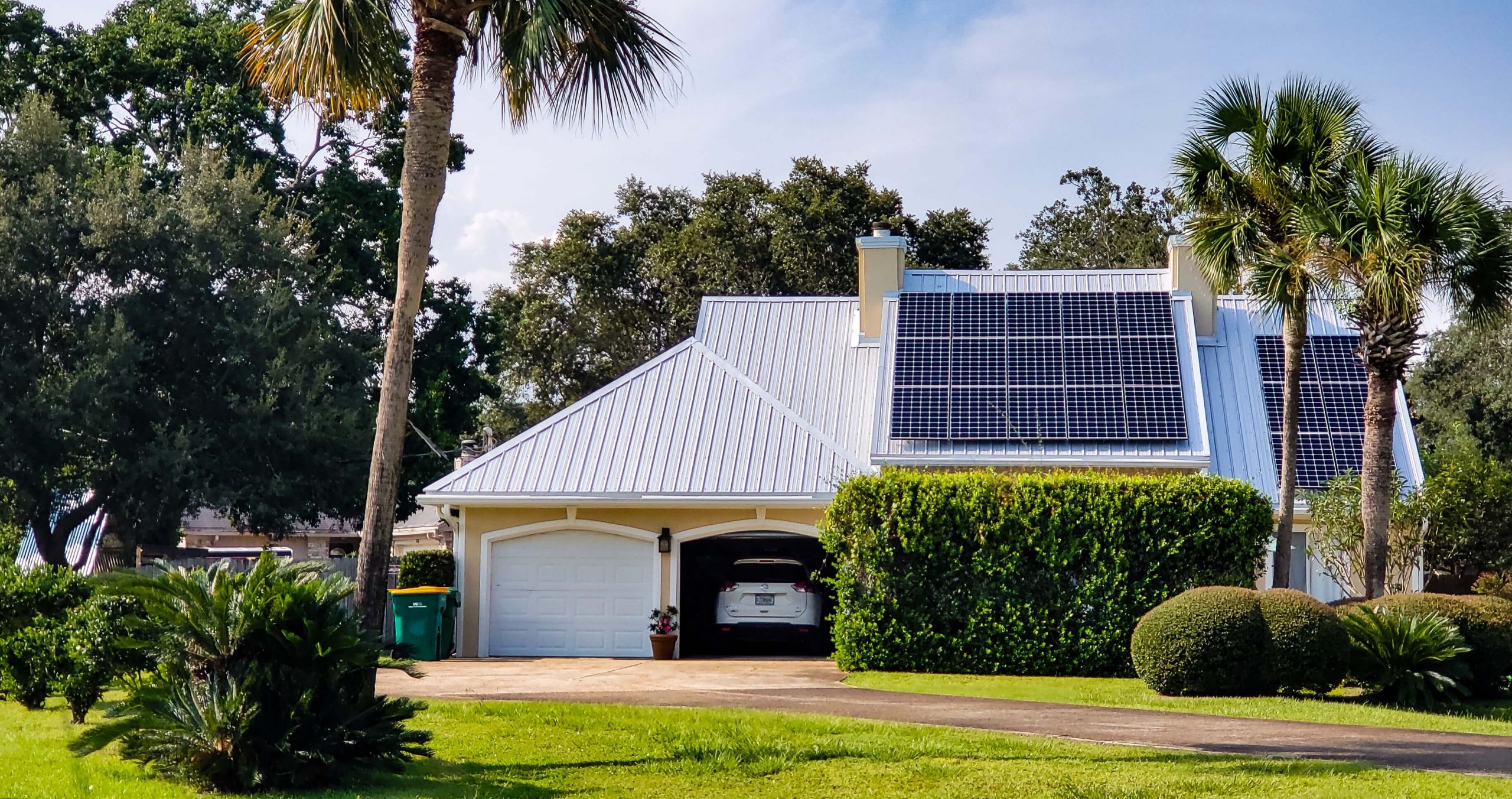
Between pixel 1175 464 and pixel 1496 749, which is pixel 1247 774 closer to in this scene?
pixel 1496 749

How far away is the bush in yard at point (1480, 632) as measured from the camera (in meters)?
15.9

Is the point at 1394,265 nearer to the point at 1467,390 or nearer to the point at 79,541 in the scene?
the point at 1467,390

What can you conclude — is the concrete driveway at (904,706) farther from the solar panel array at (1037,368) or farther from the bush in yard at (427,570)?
the solar panel array at (1037,368)

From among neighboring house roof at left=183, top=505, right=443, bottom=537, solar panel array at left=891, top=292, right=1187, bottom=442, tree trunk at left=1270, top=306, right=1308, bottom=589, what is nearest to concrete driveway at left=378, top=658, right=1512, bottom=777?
solar panel array at left=891, top=292, right=1187, bottom=442

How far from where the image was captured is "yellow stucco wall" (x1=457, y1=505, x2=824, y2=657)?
21.8m

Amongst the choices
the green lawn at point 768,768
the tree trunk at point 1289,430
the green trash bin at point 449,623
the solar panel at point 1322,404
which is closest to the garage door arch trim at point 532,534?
the green trash bin at point 449,623

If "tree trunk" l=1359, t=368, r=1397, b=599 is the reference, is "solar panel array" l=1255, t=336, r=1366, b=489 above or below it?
above

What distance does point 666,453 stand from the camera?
2248cm

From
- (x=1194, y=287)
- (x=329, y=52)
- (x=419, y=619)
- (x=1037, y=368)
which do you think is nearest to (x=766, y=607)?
(x=419, y=619)

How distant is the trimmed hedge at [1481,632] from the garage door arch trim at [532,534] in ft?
34.4

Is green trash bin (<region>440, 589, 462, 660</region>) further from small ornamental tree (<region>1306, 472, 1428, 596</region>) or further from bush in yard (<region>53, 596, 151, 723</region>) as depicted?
small ornamental tree (<region>1306, 472, 1428, 596</region>)

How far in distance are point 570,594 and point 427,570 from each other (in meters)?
2.33

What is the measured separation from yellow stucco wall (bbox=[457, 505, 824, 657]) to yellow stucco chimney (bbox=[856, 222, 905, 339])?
5935 millimetres

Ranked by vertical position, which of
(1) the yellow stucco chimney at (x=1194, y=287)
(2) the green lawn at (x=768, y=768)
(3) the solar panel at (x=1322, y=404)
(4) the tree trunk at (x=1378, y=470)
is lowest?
(2) the green lawn at (x=768, y=768)
